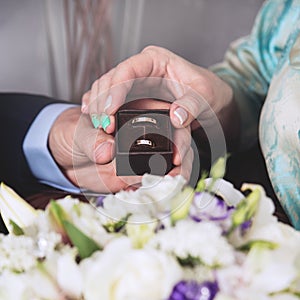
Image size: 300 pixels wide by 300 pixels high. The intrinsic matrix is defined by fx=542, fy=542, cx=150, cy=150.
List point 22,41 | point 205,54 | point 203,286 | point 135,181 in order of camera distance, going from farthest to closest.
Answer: point 205,54 < point 22,41 < point 135,181 < point 203,286

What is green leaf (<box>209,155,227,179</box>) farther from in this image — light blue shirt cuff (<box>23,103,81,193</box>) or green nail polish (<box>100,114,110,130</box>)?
light blue shirt cuff (<box>23,103,81,193</box>)

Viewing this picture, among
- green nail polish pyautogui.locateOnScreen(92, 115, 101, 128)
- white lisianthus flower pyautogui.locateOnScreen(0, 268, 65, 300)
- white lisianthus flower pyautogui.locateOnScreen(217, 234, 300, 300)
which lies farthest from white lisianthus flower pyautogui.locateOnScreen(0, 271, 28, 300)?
green nail polish pyautogui.locateOnScreen(92, 115, 101, 128)

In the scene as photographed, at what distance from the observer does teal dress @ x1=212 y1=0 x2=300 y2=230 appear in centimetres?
63

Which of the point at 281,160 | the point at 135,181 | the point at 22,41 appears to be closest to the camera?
the point at 135,181

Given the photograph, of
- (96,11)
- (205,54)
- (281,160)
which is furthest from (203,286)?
(205,54)

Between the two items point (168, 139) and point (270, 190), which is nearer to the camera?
point (168, 139)

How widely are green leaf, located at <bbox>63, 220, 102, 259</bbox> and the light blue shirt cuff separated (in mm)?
374

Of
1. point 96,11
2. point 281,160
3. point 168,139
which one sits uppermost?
point 168,139

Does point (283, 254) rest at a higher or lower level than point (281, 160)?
higher

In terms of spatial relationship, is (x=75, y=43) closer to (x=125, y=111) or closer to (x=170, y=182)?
(x=125, y=111)

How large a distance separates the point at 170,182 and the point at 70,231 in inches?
2.8

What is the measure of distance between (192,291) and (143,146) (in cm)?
15

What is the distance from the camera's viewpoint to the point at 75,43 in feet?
4.66

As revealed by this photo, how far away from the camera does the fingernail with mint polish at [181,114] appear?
Result: 0.48 meters
